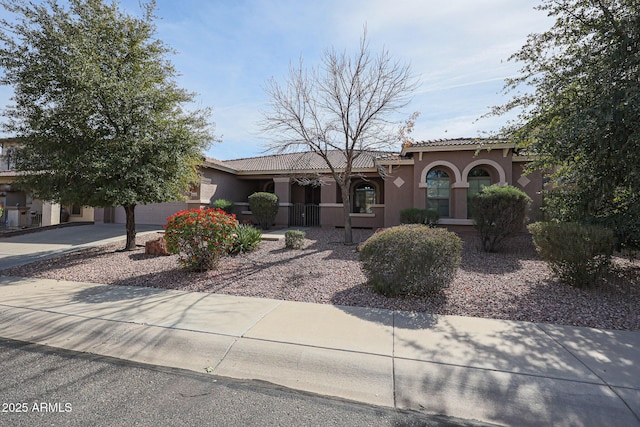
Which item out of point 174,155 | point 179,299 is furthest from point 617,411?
point 174,155

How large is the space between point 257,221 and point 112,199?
754 cm

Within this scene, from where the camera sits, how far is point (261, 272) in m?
7.46

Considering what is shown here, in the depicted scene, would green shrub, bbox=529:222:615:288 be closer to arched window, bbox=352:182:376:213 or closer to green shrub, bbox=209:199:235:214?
arched window, bbox=352:182:376:213

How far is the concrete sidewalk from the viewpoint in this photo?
2.76m

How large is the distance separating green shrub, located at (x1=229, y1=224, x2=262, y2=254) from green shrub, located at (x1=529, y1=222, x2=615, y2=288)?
25.6 feet

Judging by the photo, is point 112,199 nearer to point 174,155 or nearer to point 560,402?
point 174,155

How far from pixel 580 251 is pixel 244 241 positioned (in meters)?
8.28

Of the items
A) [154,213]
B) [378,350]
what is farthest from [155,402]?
[154,213]

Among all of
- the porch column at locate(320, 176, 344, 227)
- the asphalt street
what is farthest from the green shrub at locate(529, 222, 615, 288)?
the porch column at locate(320, 176, 344, 227)

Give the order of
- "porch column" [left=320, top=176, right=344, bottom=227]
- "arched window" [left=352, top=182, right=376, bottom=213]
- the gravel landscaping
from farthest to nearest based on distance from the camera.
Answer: "arched window" [left=352, top=182, right=376, bottom=213] → "porch column" [left=320, top=176, right=344, bottom=227] → the gravel landscaping

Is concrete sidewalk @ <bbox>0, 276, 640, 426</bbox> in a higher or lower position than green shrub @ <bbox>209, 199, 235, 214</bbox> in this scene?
lower

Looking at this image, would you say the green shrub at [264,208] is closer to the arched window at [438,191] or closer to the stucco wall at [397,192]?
the stucco wall at [397,192]

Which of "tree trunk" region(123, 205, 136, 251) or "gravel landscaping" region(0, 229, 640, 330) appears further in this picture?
"tree trunk" region(123, 205, 136, 251)

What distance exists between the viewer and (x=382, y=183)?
17.9 meters
